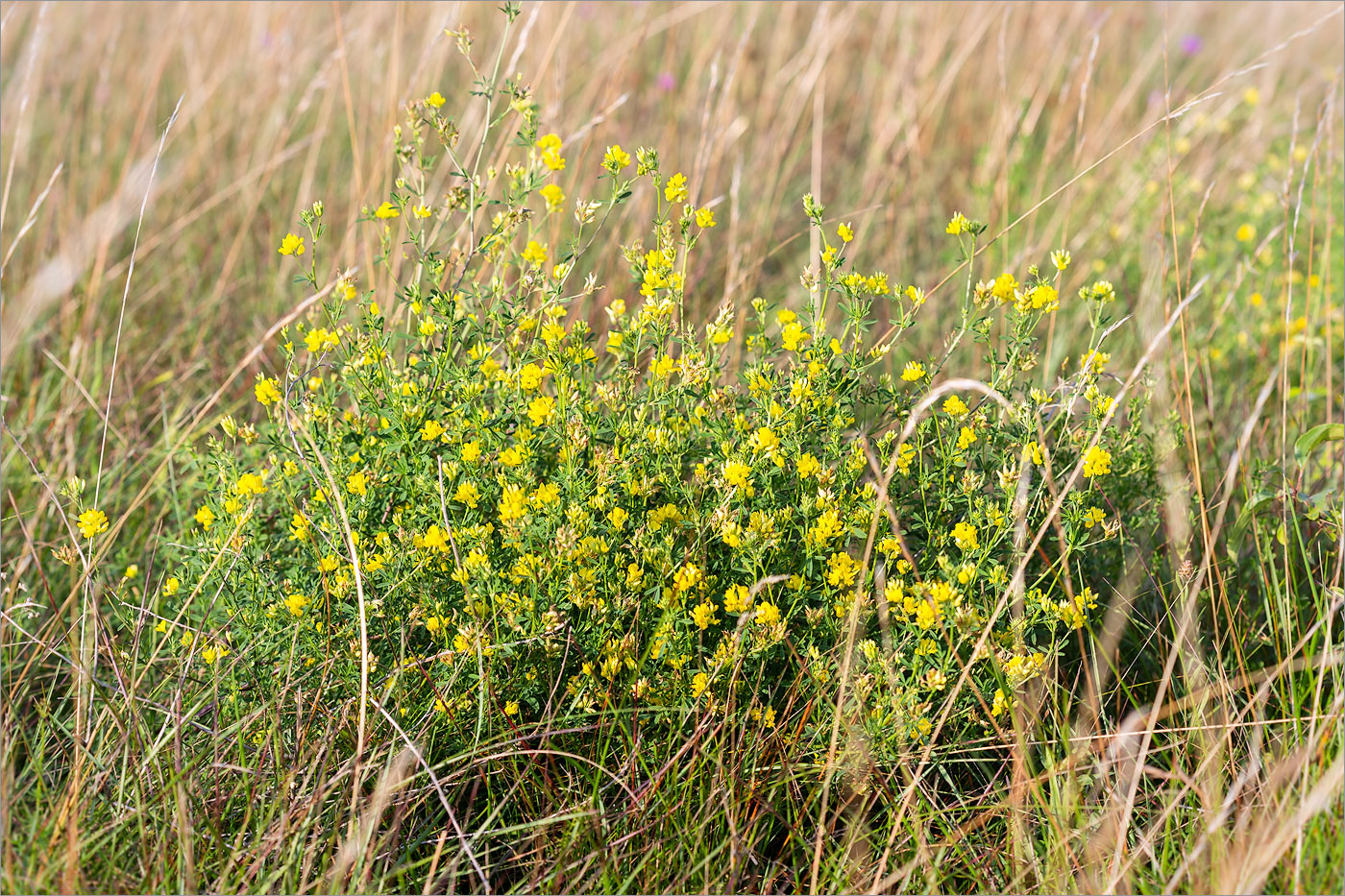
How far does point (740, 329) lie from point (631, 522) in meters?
1.74

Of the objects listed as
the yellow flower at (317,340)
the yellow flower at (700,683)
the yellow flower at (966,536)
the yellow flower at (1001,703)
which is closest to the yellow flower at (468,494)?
the yellow flower at (317,340)

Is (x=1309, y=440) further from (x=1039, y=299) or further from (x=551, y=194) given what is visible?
(x=551, y=194)

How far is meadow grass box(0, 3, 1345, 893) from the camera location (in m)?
1.71

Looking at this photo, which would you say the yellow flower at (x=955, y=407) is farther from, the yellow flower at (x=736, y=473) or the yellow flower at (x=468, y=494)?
the yellow flower at (x=468, y=494)

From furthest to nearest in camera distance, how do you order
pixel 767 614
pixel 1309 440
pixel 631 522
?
pixel 1309 440 → pixel 631 522 → pixel 767 614

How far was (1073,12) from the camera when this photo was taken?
514 cm

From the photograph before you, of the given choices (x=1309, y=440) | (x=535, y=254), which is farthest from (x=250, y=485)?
(x=1309, y=440)

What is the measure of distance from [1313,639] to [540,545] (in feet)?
5.10

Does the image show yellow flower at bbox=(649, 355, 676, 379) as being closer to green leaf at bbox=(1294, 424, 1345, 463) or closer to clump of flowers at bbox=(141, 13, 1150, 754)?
clump of flowers at bbox=(141, 13, 1150, 754)

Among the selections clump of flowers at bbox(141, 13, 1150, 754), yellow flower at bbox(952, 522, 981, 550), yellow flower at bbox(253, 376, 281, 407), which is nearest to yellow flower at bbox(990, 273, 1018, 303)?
clump of flowers at bbox(141, 13, 1150, 754)

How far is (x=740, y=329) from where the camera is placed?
11.6ft

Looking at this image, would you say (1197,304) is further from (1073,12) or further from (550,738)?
(550,738)

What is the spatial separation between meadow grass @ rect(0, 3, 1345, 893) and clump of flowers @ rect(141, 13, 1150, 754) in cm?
9

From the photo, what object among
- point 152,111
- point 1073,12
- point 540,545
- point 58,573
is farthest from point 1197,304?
point 152,111
